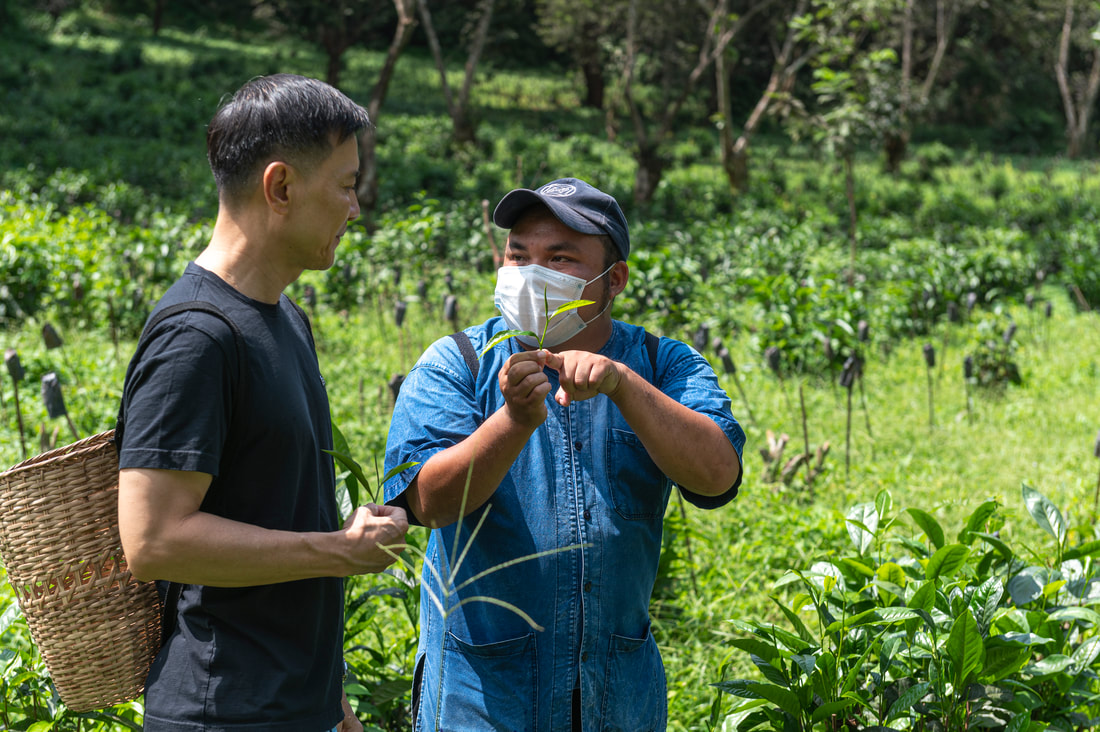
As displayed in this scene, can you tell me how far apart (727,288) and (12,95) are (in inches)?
651

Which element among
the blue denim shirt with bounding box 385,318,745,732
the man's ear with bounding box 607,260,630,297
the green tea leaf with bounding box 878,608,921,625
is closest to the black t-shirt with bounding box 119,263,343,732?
the blue denim shirt with bounding box 385,318,745,732

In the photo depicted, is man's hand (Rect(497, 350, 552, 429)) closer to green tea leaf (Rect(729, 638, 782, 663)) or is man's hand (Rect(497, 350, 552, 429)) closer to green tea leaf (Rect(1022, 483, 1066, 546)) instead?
green tea leaf (Rect(729, 638, 782, 663))

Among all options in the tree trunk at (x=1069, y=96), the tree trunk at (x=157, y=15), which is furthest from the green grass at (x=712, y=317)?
the tree trunk at (x=157, y=15)

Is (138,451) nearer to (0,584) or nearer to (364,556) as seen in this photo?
(364,556)

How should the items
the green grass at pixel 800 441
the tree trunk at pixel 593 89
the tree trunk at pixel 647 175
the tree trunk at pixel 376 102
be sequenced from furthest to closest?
the tree trunk at pixel 593 89 → the tree trunk at pixel 647 175 → the tree trunk at pixel 376 102 → the green grass at pixel 800 441

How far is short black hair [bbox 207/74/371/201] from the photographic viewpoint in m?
1.29

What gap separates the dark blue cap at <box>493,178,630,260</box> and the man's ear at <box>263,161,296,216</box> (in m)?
0.39

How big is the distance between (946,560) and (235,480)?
164 centimetres

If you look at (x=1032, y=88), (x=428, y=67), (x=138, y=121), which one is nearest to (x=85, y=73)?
(x=138, y=121)

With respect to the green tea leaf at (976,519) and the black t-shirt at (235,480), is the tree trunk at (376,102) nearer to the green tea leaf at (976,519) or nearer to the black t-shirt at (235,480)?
the green tea leaf at (976,519)

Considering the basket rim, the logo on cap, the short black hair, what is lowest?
the basket rim

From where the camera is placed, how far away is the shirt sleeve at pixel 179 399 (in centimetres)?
117

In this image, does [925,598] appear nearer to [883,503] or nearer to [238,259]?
[883,503]

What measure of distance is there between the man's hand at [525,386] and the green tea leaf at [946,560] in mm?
1235
